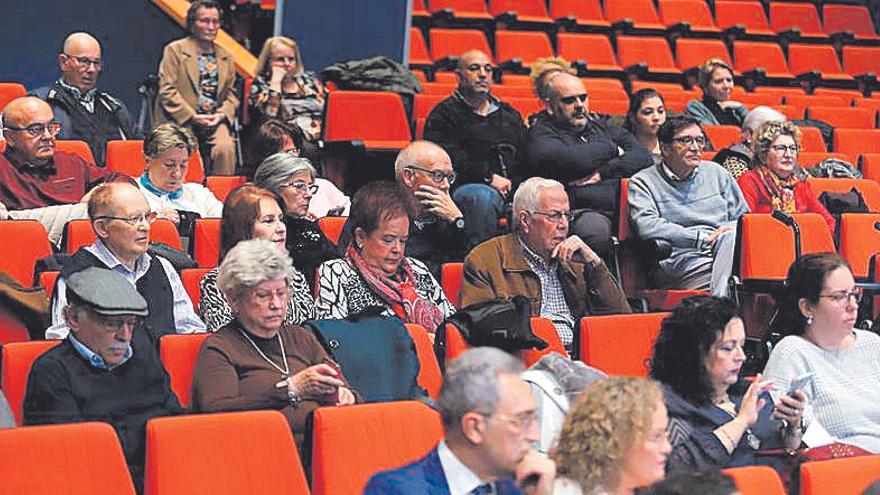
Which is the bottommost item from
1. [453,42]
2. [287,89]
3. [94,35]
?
[287,89]

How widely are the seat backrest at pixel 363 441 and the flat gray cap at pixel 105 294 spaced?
0.50 metres

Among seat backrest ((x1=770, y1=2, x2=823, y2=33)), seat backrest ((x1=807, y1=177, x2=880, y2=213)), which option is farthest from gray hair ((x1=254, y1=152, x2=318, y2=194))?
seat backrest ((x1=770, y1=2, x2=823, y2=33))

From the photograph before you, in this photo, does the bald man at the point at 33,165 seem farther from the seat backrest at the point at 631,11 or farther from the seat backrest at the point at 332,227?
the seat backrest at the point at 631,11

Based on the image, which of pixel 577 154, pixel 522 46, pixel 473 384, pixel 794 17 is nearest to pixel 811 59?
pixel 794 17

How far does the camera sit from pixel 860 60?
350 inches

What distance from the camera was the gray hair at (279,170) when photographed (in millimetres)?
4086

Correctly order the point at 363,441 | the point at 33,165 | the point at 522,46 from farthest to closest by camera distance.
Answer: the point at 522,46
the point at 33,165
the point at 363,441

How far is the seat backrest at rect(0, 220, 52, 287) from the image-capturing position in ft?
12.8

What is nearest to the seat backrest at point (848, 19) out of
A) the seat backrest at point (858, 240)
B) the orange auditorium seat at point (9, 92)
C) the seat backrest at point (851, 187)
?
the seat backrest at point (851, 187)

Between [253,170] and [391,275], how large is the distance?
139 centimetres

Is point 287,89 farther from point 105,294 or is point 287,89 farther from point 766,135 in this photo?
point 105,294

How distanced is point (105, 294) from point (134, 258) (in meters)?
0.64

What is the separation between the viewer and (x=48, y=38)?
6727mm

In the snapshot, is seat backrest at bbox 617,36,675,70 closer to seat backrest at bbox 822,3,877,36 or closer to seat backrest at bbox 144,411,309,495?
seat backrest at bbox 822,3,877,36
